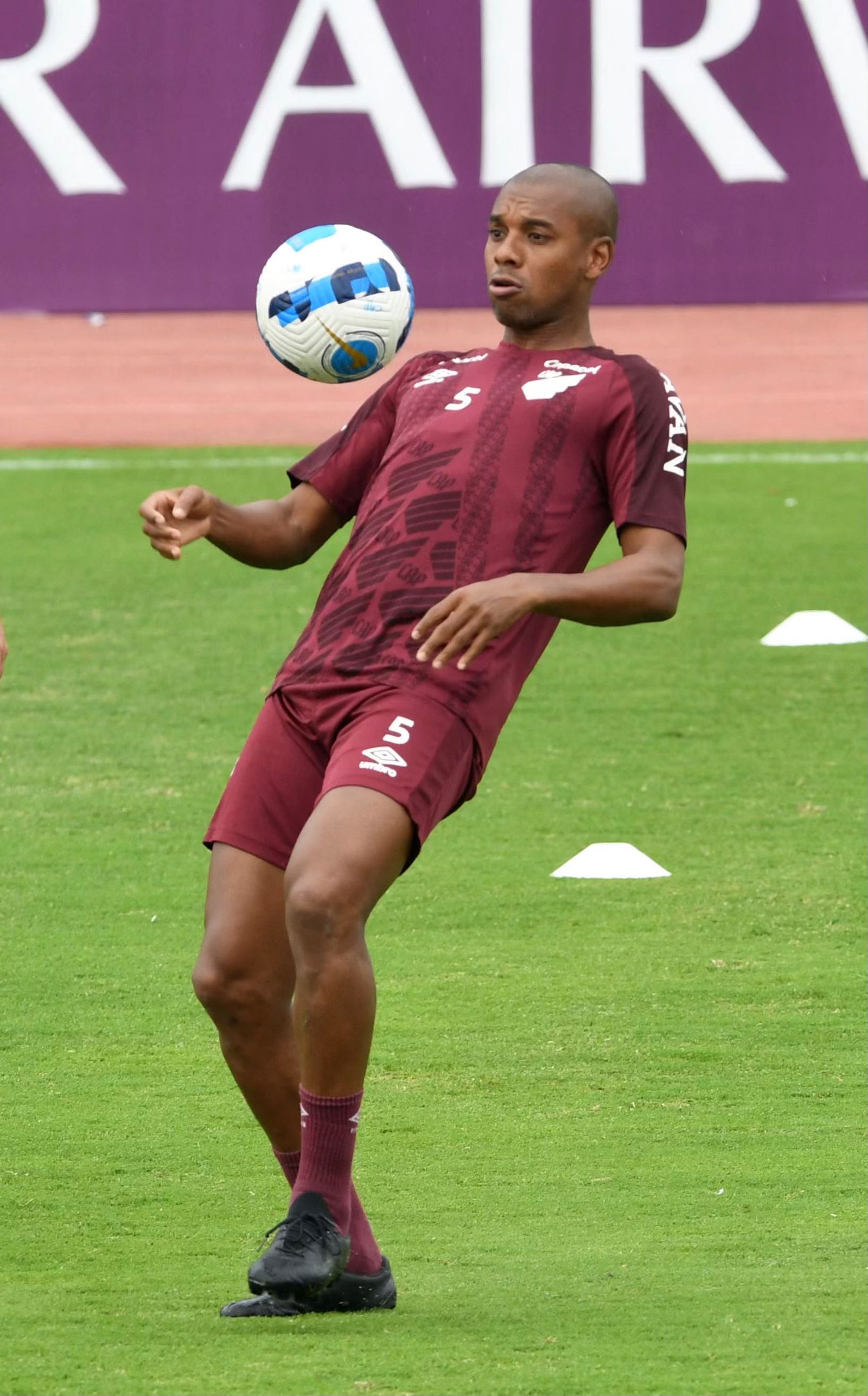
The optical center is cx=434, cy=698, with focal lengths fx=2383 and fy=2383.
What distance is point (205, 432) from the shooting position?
1614 centimetres

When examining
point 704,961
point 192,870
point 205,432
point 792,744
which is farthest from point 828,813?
point 205,432

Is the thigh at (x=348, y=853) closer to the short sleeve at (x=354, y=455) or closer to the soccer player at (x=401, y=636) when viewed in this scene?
the soccer player at (x=401, y=636)

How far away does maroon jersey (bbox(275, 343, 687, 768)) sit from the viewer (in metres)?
4.07

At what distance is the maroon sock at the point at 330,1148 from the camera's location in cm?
383

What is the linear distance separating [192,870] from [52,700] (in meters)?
2.24

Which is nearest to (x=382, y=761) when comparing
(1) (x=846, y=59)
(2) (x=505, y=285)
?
(2) (x=505, y=285)

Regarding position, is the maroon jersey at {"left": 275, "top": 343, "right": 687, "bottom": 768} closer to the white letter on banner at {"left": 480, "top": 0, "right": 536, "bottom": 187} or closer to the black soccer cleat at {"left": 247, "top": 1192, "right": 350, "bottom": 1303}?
the black soccer cleat at {"left": 247, "top": 1192, "right": 350, "bottom": 1303}

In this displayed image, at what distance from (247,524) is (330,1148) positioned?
1.19 m

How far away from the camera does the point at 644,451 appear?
13.4 ft

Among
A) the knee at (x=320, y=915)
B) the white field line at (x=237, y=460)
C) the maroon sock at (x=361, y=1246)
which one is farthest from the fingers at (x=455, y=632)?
the white field line at (x=237, y=460)

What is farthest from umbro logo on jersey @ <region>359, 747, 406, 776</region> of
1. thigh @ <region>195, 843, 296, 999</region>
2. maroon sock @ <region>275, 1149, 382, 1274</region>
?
maroon sock @ <region>275, 1149, 382, 1274</region>

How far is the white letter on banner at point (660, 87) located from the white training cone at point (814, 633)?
4.97 meters

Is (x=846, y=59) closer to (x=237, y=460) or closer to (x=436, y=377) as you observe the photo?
(x=237, y=460)

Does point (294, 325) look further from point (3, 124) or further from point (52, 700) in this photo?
point (3, 124)
